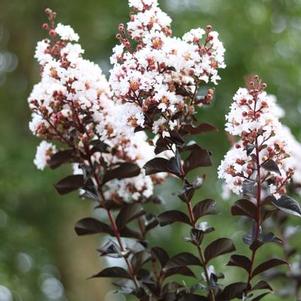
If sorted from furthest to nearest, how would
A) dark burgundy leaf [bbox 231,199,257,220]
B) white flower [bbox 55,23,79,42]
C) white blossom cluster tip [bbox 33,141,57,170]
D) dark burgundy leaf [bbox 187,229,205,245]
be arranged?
white blossom cluster tip [bbox 33,141,57,170]
white flower [bbox 55,23,79,42]
dark burgundy leaf [bbox 187,229,205,245]
dark burgundy leaf [bbox 231,199,257,220]

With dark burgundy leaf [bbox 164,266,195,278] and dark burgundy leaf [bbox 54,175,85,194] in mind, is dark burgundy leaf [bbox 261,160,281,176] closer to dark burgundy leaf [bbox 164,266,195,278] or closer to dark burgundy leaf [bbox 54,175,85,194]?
dark burgundy leaf [bbox 164,266,195,278]

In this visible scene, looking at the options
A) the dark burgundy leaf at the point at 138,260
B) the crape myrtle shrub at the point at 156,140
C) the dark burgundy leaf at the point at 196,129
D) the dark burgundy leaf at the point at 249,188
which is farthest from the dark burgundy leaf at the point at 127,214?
the dark burgundy leaf at the point at 249,188

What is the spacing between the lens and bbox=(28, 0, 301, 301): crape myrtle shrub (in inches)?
61.6

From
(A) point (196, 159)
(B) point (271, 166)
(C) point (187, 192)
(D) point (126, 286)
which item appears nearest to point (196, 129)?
(A) point (196, 159)

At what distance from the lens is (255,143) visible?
1519 mm

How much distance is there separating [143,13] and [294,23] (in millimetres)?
4736

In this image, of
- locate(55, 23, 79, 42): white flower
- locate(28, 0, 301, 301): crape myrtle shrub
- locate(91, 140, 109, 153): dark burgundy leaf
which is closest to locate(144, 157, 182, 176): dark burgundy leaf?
locate(28, 0, 301, 301): crape myrtle shrub

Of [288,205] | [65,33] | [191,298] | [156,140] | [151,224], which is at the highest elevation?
[65,33]

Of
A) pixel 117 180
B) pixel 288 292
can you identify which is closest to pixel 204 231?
pixel 117 180

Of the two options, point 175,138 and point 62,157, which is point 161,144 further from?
point 62,157

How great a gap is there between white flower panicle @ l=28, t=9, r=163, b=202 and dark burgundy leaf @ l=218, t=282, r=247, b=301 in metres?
0.51

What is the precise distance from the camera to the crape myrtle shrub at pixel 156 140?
156 cm

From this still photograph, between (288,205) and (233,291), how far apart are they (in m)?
0.28

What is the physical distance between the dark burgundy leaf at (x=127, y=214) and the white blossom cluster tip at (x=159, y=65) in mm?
422
